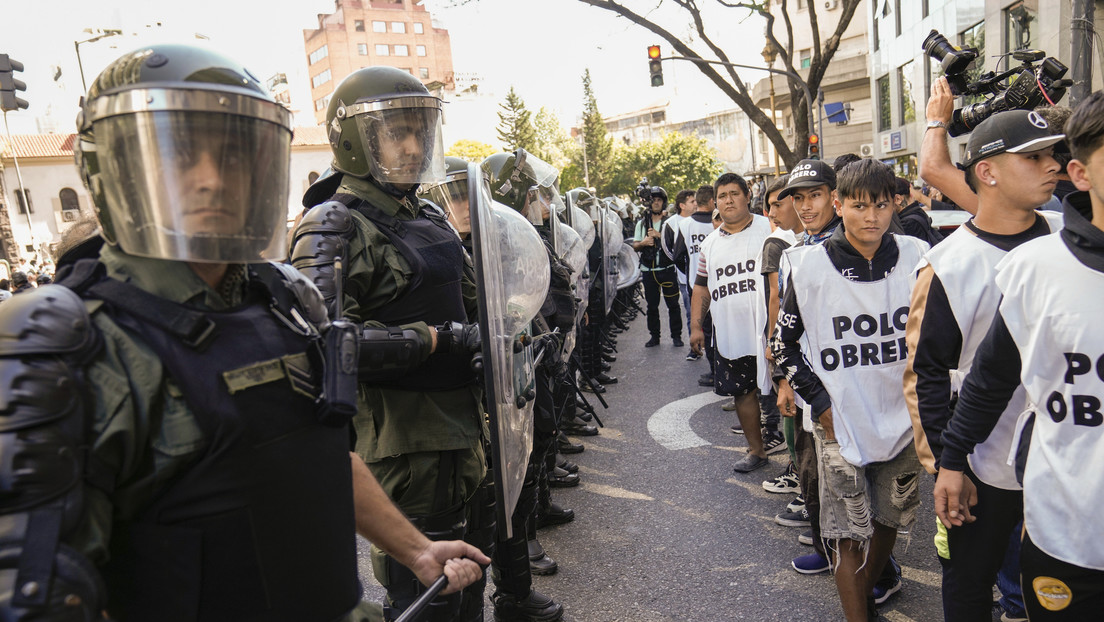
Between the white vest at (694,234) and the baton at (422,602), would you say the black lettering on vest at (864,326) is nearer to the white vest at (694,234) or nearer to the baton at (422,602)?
the baton at (422,602)

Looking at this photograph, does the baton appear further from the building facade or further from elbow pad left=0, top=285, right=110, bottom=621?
the building facade

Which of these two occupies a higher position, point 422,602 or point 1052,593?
point 422,602

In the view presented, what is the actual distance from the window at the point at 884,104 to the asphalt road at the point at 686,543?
80.6 feet

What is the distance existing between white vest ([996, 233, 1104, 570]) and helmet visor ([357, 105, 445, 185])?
6.27 feet

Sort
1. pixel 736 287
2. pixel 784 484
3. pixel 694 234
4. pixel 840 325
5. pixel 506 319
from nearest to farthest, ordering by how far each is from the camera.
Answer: pixel 506 319 → pixel 840 325 → pixel 784 484 → pixel 736 287 → pixel 694 234

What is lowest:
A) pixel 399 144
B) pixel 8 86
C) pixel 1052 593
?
pixel 1052 593

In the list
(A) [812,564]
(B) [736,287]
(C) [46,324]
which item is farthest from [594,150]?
(C) [46,324]

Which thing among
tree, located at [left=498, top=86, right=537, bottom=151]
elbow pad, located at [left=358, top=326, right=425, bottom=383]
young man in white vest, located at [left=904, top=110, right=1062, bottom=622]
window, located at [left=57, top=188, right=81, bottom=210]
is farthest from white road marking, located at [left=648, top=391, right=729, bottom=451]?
tree, located at [left=498, top=86, right=537, bottom=151]

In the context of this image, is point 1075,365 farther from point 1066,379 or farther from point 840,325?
point 840,325

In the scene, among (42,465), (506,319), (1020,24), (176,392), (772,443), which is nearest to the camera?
(42,465)

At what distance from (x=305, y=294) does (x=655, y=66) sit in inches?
634

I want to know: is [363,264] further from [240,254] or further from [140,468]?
[140,468]

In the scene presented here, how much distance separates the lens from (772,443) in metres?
5.47

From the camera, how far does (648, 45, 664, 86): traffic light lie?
15.9m
